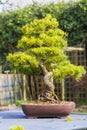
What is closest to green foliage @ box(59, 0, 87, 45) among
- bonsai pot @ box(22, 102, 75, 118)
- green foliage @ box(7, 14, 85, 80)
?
Result: green foliage @ box(7, 14, 85, 80)

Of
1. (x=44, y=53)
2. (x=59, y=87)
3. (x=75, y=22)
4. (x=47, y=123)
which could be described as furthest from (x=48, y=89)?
(x=75, y=22)

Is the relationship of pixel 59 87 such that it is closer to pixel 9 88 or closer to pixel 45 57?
pixel 9 88

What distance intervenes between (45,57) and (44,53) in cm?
14

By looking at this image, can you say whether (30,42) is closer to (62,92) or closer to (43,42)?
(43,42)

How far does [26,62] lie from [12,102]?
3.35m

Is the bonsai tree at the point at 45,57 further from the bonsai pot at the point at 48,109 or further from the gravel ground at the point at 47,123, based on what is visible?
the gravel ground at the point at 47,123

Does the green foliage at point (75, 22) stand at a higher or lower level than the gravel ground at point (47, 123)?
higher

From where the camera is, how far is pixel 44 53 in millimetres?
9047

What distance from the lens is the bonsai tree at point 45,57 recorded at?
903 cm

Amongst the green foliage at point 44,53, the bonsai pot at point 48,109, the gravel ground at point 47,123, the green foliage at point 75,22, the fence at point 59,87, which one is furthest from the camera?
the green foliage at point 75,22

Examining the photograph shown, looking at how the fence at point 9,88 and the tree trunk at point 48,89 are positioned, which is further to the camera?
the fence at point 9,88

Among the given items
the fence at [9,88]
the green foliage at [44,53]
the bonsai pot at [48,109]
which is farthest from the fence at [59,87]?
the bonsai pot at [48,109]

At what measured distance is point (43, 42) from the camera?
9211mm

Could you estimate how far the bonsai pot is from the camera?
857 centimetres
